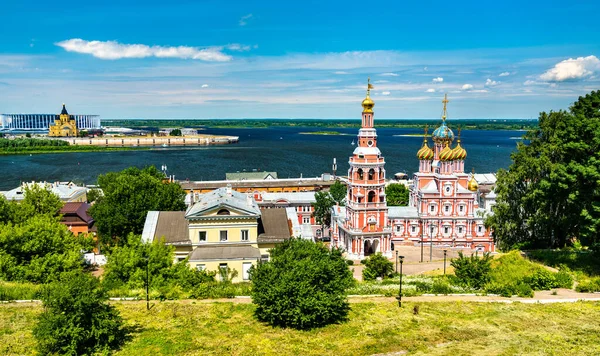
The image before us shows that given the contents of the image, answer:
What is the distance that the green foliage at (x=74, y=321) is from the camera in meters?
18.4

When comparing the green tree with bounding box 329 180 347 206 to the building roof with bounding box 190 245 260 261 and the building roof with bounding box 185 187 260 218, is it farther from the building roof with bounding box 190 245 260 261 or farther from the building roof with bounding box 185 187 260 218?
the building roof with bounding box 190 245 260 261

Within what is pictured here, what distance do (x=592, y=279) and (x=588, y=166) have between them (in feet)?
22.0

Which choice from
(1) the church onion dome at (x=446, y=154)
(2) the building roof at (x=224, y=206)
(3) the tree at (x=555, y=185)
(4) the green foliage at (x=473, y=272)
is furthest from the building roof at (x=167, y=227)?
(1) the church onion dome at (x=446, y=154)

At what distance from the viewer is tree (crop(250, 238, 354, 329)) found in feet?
72.1

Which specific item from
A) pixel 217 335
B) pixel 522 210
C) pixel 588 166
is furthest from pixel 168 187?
pixel 588 166

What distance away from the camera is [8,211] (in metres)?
39.4

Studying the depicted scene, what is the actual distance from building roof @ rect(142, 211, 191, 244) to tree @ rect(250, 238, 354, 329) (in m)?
14.7

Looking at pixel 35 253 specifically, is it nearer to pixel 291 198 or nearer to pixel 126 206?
pixel 126 206

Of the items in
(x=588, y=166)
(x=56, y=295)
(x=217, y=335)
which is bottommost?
(x=217, y=335)

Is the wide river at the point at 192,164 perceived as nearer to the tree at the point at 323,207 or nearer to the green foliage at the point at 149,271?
the tree at the point at 323,207

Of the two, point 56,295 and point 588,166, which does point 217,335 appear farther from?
point 588,166

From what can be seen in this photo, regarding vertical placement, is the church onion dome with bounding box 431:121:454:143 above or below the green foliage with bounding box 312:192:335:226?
above

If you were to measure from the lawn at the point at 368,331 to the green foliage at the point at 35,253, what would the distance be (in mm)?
5585

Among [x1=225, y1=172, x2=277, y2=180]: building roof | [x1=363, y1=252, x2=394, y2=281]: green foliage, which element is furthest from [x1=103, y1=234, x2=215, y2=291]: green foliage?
[x1=225, y1=172, x2=277, y2=180]: building roof
